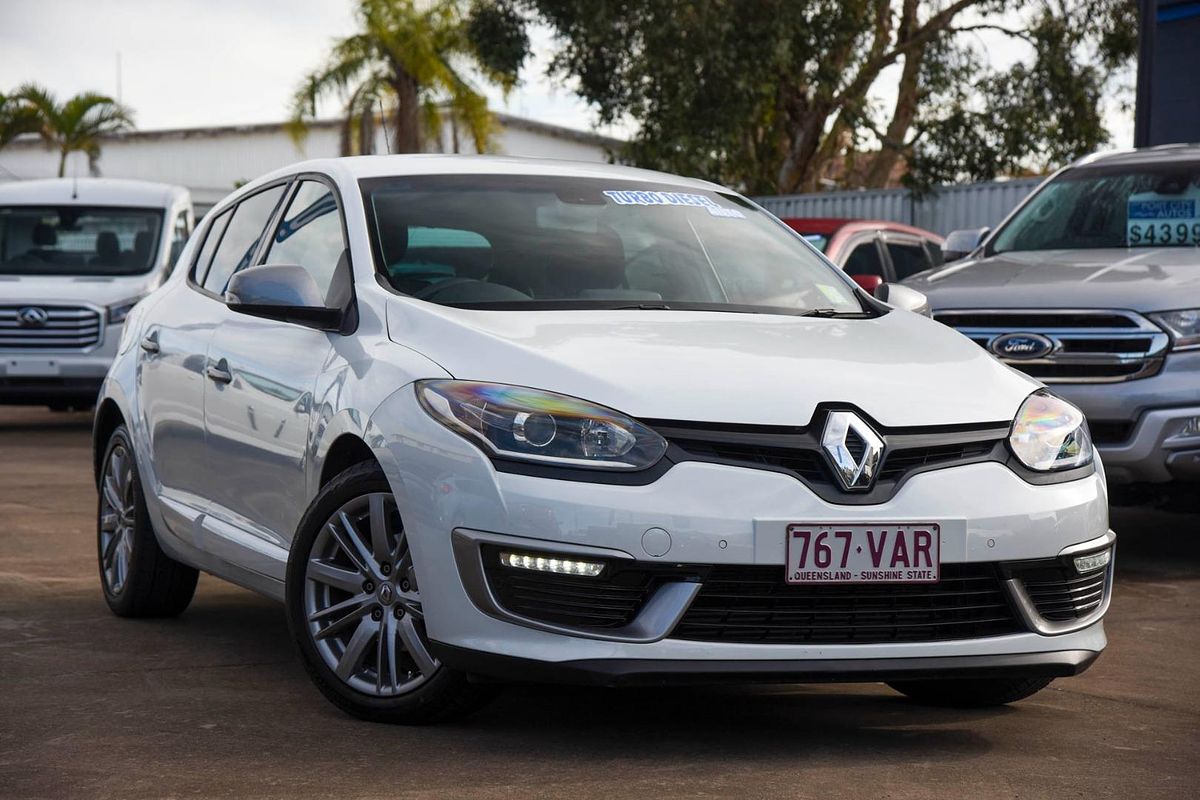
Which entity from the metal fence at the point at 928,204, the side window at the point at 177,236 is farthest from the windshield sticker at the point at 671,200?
the metal fence at the point at 928,204

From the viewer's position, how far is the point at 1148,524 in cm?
973

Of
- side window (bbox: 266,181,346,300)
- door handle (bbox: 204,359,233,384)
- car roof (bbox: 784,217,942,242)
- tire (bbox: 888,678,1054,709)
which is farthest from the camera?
car roof (bbox: 784,217,942,242)

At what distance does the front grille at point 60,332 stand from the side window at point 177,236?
1.08 meters

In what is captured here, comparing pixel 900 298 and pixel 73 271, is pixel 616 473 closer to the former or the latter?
pixel 900 298

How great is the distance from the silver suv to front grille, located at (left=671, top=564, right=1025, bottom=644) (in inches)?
134

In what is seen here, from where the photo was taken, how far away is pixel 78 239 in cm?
1633

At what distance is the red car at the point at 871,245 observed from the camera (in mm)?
12477

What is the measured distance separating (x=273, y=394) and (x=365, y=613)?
2.88 feet

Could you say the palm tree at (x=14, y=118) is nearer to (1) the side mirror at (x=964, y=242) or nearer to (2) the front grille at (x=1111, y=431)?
(1) the side mirror at (x=964, y=242)

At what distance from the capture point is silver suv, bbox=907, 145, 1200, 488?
25.0 feet

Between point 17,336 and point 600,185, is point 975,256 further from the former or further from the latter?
point 17,336

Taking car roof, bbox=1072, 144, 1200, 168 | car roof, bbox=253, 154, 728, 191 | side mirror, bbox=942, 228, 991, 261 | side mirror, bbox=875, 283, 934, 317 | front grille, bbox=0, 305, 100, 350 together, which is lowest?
front grille, bbox=0, 305, 100, 350

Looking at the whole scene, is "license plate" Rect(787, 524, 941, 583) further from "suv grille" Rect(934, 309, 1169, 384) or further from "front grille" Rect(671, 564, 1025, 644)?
"suv grille" Rect(934, 309, 1169, 384)

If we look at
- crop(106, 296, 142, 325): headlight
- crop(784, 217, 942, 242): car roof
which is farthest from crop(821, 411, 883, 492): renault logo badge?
crop(106, 296, 142, 325): headlight
